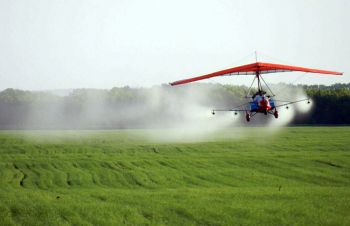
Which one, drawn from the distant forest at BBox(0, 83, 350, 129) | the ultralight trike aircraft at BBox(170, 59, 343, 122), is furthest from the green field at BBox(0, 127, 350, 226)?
the distant forest at BBox(0, 83, 350, 129)

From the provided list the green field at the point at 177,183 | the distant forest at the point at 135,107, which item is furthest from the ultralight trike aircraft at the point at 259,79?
the distant forest at the point at 135,107

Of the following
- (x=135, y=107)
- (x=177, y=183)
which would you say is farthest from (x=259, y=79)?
(x=135, y=107)

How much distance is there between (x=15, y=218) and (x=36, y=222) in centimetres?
176

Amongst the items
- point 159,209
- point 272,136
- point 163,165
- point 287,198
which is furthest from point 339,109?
point 159,209

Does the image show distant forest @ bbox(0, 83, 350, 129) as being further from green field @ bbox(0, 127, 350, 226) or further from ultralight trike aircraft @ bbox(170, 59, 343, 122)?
ultralight trike aircraft @ bbox(170, 59, 343, 122)

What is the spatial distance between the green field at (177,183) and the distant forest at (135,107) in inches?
1694

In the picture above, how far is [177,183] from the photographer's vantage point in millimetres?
46000

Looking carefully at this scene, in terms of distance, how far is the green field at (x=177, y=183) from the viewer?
3078 centimetres

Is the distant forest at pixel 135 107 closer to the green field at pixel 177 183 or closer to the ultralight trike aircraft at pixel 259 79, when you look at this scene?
the green field at pixel 177 183

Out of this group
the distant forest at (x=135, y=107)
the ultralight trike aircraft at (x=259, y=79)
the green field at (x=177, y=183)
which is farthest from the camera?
the distant forest at (x=135, y=107)

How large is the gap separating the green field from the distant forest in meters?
43.0

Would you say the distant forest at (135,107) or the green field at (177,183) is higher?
the distant forest at (135,107)

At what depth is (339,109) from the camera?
127 m

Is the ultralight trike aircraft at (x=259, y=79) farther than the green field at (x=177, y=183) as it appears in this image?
No
